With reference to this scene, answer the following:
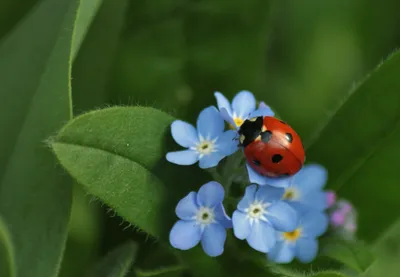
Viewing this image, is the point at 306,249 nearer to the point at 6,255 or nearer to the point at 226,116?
the point at 226,116

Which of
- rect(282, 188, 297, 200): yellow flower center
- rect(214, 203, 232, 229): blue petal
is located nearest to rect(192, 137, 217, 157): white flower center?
rect(214, 203, 232, 229): blue petal

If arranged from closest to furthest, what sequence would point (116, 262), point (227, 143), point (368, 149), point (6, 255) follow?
point (6, 255), point (227, 143), point (116, 262), point (368, 149)

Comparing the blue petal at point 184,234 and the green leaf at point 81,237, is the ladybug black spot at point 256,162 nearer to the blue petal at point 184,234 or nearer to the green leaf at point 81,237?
the blue petal at point 184,234

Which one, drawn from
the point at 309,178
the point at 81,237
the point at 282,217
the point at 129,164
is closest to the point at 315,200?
the point at 309,178

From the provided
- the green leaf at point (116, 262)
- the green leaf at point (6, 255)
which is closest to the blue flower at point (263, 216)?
the green leaf at point (116, 262)

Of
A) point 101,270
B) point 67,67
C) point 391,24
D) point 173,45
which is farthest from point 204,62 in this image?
point 391,24

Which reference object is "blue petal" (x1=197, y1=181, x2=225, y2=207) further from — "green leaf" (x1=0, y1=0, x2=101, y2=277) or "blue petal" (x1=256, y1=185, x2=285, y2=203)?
"green leaf" (x1=0, y1=0, x2=101, y2=277)
